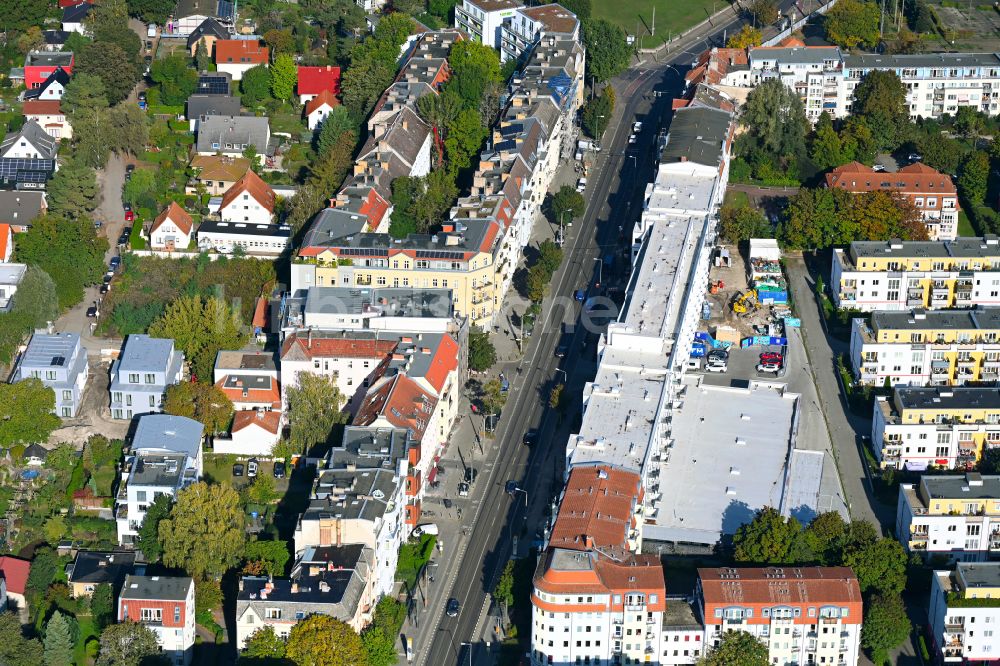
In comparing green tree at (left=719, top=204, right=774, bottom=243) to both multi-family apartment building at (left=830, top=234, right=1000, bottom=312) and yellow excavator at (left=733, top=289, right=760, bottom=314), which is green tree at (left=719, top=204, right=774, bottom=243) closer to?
yellow excavator at (left=733, top=289, right=760, bottom=314)

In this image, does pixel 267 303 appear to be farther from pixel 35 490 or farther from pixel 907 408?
pixel 907 408

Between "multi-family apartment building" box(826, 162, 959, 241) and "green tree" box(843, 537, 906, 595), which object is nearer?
"green tree" box(843, 537, 906, 595)

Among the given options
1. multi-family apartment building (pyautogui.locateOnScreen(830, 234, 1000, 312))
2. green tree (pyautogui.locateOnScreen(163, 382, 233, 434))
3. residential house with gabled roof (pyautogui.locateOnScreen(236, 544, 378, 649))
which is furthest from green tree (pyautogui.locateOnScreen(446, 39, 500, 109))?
residential house with gabled roof (pyautogui.locateOnScreen(236, 544, 378, 649))

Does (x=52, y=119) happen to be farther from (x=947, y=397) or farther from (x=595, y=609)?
(x=947, y=397)

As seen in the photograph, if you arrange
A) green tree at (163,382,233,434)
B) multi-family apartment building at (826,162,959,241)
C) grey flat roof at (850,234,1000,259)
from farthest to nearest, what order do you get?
multi-family apartment building at (826,162,959,241)
grey flat roof at (850,234,1000,259)
green tree at (163,382,233,434)

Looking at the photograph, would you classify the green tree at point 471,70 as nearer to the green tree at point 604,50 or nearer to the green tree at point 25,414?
the green tree at point 604,50

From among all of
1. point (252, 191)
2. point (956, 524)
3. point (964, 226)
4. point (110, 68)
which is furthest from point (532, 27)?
point (956, 524)
